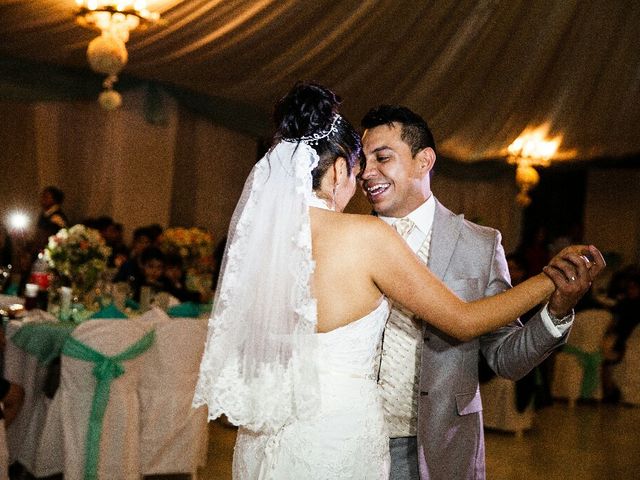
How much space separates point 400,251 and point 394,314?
22.4 inches

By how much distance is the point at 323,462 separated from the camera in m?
2.20

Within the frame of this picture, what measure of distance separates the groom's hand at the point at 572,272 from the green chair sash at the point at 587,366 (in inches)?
257

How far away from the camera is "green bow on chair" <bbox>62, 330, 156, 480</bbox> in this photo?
4.43m

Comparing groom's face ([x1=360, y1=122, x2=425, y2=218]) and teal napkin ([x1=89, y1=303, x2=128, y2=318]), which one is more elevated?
groom's face ([x1=360, y1=122, x2=425, y2=218])

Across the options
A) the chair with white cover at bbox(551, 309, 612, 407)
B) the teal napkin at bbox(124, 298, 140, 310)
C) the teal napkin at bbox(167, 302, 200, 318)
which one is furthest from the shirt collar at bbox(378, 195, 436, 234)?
the chair with white cover at bbox(551, 309, 612, 407)


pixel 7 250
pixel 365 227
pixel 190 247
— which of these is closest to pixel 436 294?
pixel 365 227

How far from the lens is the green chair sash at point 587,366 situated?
8680 mm

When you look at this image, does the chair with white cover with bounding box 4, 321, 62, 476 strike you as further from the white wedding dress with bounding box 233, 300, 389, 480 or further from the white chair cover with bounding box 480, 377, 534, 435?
the white chair cover with bounding box 480, 377, 534, 435

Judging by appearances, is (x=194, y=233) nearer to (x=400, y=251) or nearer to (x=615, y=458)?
(x=615, y=458)

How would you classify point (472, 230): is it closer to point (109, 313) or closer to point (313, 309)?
A: point (313, 309)

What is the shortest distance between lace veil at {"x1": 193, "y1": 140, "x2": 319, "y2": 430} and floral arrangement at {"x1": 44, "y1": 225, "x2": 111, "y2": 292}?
2850 millimetres

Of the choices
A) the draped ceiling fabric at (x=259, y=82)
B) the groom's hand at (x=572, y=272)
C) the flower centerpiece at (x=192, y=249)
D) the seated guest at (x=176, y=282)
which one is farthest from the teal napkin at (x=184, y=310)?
the groom's hand at (x=572, y=272)

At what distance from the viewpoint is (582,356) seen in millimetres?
8695

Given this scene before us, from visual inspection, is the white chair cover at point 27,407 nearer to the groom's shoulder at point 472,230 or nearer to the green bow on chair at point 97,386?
the green bow on chair at point 97,386
